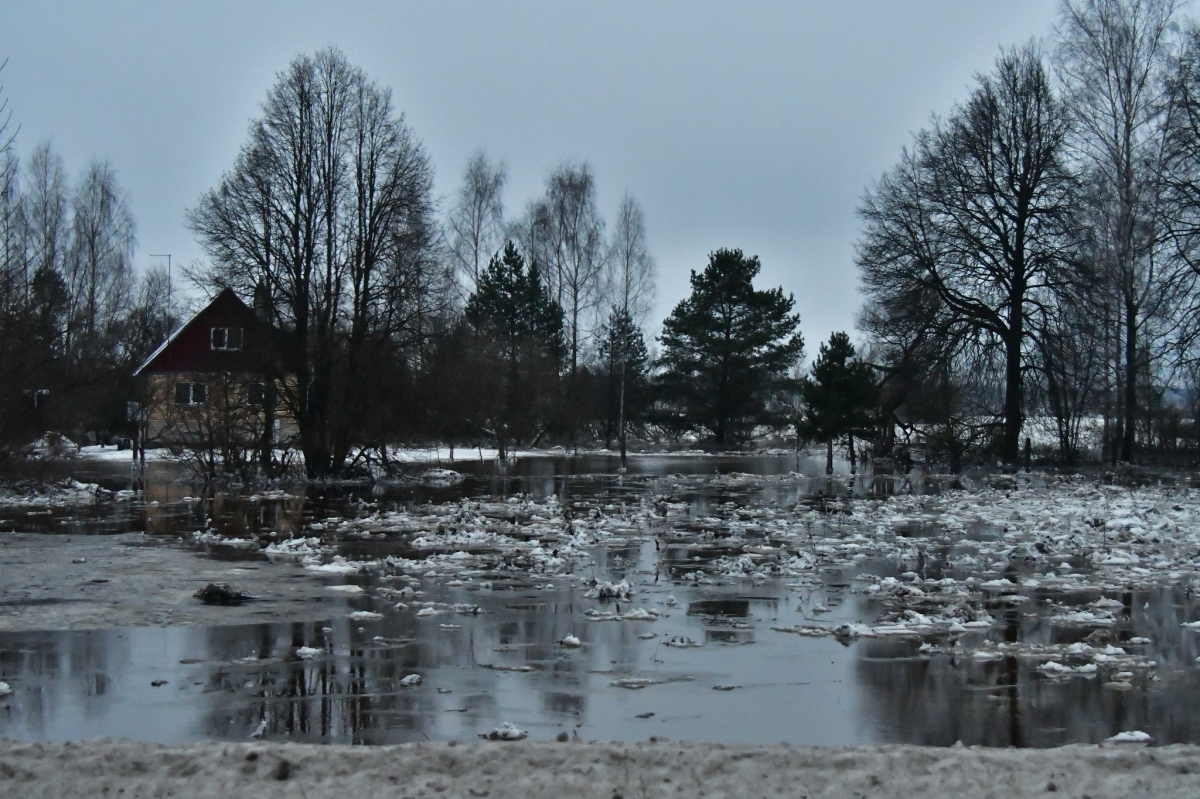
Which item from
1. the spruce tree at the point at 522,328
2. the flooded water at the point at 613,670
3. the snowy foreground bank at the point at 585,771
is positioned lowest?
the flooded water at the point at 613,670

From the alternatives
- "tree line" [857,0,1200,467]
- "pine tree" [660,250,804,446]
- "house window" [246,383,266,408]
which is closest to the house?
"house window" [246,383,266,408]

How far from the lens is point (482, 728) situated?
22.2ft

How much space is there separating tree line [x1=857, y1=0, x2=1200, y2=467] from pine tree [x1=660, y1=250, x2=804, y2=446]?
2434 cm

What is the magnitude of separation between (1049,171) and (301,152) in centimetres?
2386

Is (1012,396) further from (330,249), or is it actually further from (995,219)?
(330,249)

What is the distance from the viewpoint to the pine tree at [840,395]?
45.7m

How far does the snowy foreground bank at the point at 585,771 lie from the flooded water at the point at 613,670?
0.87 metres

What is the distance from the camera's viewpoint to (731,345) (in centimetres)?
6462

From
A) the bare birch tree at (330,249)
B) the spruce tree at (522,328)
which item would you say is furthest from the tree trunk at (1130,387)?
the spruce tree at (522,328)

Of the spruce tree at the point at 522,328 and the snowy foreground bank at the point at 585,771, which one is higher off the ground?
the spruce tree at the point at 522,328

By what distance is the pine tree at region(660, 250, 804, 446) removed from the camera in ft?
212

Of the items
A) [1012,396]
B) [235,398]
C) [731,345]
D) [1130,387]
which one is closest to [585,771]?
[235,398]

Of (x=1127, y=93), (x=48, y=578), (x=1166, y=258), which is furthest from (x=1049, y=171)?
(x=48, y=578)

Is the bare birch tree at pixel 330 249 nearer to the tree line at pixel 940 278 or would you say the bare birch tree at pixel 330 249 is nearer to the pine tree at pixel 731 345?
the tree line at pixel 940 278
